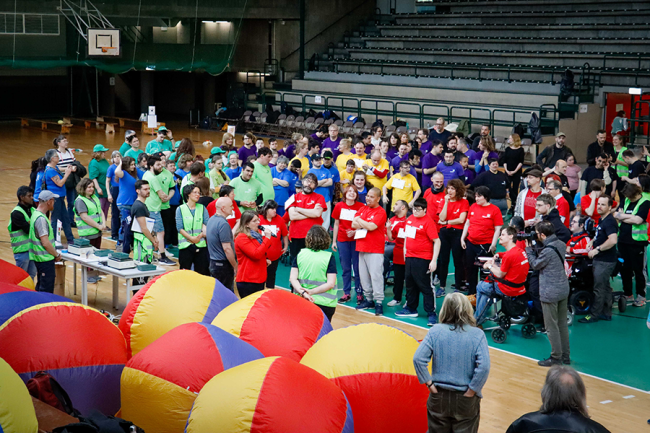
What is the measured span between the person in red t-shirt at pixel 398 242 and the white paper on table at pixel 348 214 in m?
0.55

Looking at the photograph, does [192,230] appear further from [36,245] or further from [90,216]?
[36,245]

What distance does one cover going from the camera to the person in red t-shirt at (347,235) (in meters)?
10.2

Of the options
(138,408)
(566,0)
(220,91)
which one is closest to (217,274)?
(138,408)

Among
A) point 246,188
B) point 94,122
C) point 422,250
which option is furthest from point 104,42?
point 422,250

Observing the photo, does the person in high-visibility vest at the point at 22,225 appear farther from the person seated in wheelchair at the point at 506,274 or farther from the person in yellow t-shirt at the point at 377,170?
the person in yellow t-shirt at the point at 377,170

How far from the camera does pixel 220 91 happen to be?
35.0m

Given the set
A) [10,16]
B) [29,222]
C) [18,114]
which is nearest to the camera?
[29,222]

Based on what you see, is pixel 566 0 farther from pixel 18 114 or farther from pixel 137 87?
pixel 18 114

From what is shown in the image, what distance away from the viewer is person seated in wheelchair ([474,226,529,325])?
8758 millimetres

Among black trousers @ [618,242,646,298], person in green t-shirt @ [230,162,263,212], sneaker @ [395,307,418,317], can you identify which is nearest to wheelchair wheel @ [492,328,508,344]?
sneaker @ [395,307,418,317]

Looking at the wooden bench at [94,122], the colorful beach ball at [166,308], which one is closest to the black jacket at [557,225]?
the colorful beach ball at [166,308]

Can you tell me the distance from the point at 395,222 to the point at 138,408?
541 centimetres

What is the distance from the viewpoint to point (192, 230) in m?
9.89

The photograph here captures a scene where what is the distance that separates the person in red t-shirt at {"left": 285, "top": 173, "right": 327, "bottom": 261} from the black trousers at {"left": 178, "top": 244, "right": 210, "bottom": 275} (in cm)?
127
